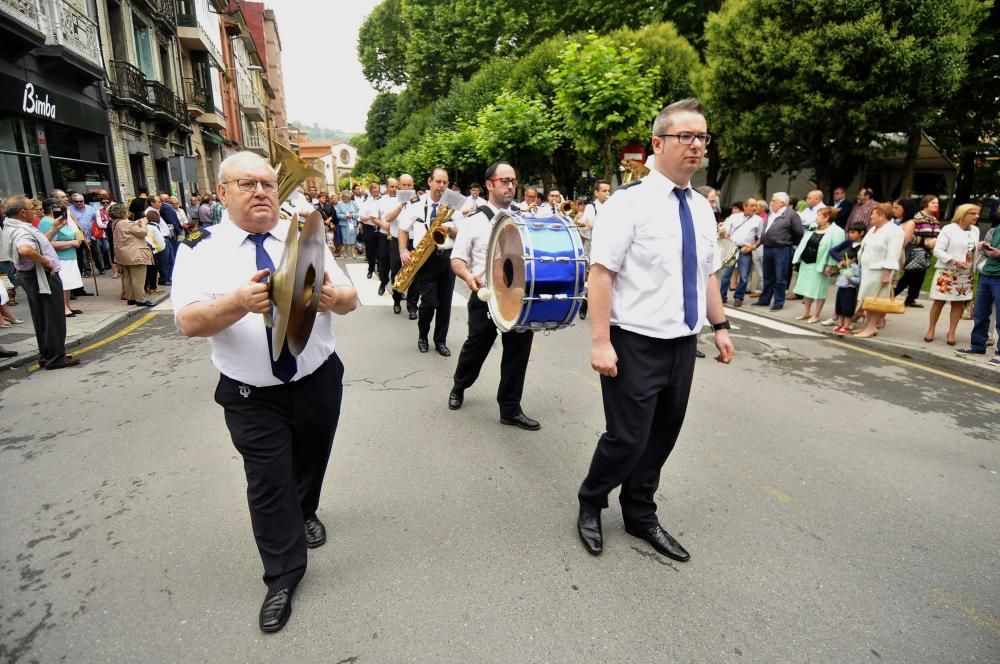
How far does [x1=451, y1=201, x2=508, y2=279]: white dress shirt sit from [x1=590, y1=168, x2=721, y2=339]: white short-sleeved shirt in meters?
2.03

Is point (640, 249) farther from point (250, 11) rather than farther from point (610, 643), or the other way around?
point (250, 11)

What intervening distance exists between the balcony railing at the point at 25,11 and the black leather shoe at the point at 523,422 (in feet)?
43.6

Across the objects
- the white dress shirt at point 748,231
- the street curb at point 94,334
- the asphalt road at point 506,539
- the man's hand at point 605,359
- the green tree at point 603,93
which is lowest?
the street curb at point 94,334

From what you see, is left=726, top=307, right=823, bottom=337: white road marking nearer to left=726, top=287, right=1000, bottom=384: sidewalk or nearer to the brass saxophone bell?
left=726, top=287, right=1000, bottom=384: sidewalk

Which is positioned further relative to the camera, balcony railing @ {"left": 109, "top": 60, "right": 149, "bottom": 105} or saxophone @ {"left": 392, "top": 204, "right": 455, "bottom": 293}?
balcony railing @ {"left": 109, "top": 60, "right": 149, "bottom": 105}

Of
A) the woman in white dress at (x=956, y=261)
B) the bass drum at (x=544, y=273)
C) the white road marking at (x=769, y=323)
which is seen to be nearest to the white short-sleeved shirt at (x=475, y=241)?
the bass drum at (x=544, y=273)

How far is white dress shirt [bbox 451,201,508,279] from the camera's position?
182 inches

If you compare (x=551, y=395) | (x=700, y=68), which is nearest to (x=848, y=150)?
(x=700, y=68)

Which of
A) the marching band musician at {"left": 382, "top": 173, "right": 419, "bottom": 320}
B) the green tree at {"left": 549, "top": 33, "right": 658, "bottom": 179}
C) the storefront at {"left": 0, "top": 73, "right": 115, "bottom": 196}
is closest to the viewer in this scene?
the marching band musician at {"left": 382, "top": 173, "right": 419, "bottom": 320}

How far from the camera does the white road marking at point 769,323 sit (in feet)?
27.6

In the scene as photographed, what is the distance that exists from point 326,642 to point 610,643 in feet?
3.75

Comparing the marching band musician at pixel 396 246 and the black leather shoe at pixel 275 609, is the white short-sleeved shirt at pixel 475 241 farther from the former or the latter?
the marching band musician at pixel 396 246

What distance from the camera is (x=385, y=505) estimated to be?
11.3ft

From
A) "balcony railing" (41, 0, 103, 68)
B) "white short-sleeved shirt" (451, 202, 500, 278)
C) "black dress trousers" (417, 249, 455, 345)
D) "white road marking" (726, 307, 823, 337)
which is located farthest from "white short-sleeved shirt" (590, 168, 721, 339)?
"balcony railing" (41, 0, 103, 68)
